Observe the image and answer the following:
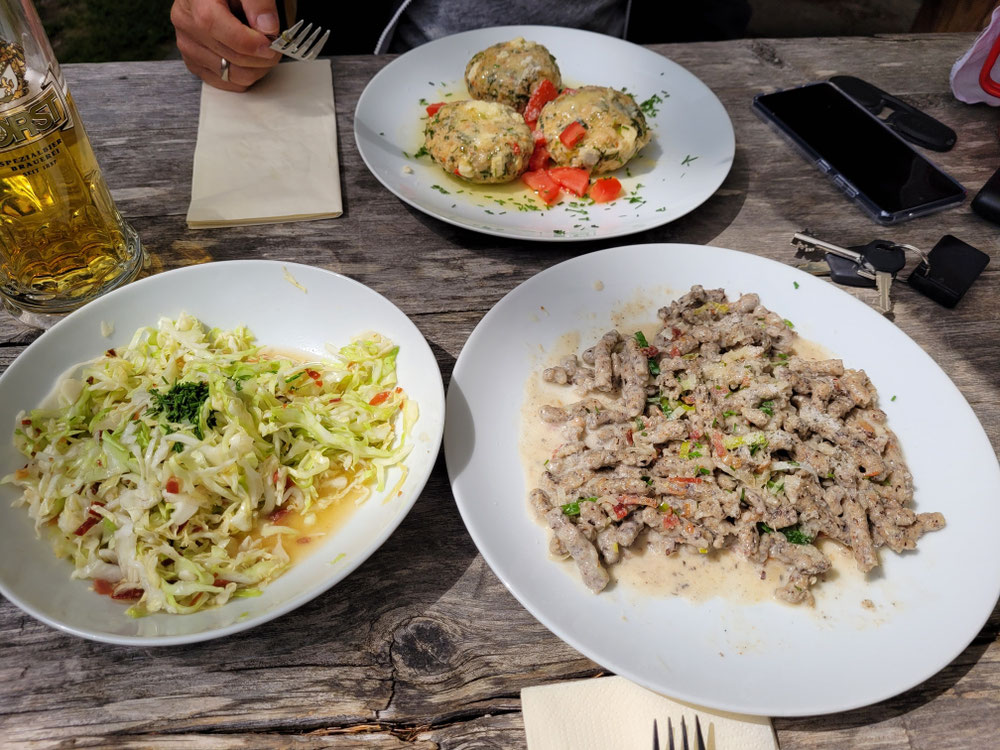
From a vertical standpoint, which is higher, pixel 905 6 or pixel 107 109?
pixel 107 109

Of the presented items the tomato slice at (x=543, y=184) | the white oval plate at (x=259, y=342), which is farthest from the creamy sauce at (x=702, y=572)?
the tomato slice at (x=543, y=184)

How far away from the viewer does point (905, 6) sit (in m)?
6.46

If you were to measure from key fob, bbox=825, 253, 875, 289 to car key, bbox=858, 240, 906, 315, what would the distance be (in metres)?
0.02

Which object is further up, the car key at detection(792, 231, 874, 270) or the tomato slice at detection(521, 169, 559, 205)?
the tomato slice at detection(521, 169, 559, 205)

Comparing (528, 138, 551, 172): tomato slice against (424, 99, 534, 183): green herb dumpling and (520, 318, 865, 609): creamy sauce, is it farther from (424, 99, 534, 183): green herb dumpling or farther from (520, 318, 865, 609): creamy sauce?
(520, 318, 865, 609): creamy sauce

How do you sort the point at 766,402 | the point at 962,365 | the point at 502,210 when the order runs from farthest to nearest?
the point at 502,210 → the point at 962,365 → the point at 766,402

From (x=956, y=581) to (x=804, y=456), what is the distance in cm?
38

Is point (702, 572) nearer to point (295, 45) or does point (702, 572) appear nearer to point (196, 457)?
point (196, 457)

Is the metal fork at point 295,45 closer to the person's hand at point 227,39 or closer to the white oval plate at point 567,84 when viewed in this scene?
the person's hand at point 227,39

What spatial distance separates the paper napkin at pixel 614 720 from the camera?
1259mm

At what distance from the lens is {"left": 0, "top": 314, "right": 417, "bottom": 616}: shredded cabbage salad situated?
52.4 inches

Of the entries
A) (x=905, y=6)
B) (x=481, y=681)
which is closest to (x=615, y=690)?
(x=481, y=681)

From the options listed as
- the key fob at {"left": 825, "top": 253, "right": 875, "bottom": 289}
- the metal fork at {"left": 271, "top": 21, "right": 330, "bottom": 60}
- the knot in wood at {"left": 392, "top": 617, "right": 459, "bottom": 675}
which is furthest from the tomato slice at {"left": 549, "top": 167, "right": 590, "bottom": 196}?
the knot in wood at {"left": 392, "top": 617, "right": 459, "bottom": 675}

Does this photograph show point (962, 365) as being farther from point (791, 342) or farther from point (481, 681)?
point (481, 681)
